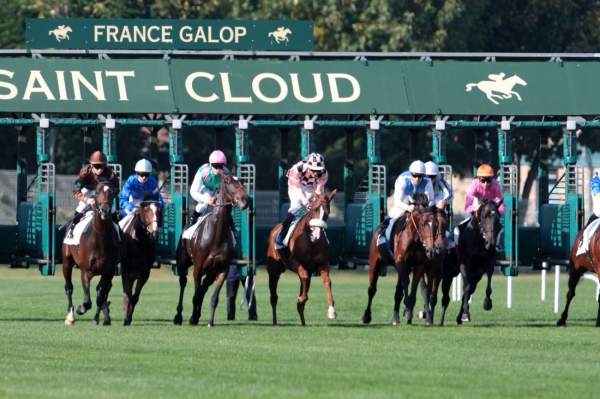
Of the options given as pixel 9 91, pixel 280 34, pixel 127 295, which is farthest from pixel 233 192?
pixel 9 91

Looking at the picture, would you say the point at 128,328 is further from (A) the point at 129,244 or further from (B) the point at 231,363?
(B) the point at 231,363

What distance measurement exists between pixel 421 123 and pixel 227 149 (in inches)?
1069

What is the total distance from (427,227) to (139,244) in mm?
3926

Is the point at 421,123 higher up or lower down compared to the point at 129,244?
higher up

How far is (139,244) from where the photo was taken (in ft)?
83.8

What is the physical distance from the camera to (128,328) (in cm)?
2386

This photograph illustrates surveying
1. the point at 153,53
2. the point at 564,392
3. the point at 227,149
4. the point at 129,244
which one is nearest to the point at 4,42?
the point at 227,149

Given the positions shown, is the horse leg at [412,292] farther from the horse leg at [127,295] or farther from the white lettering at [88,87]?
the white lettering at [88,87]

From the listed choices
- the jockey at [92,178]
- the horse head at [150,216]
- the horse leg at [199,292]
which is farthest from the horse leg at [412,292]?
the jockey at [92,178]

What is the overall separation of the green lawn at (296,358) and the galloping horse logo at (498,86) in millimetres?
3358

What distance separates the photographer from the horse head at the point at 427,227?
960 inches

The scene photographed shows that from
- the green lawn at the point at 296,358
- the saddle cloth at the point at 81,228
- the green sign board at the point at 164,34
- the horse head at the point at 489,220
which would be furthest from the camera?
the green sign board at the point at 164,34

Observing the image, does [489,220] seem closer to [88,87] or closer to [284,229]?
[284,229]

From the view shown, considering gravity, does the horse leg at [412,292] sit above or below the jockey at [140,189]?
below
